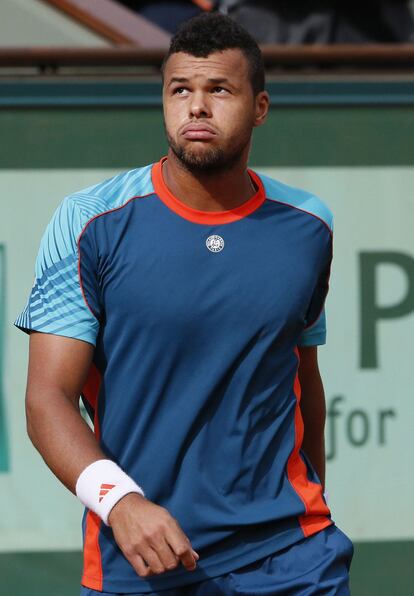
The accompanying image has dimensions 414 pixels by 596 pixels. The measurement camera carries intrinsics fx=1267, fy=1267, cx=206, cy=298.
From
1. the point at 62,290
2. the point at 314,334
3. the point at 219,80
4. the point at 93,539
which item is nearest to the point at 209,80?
the point at 219,80

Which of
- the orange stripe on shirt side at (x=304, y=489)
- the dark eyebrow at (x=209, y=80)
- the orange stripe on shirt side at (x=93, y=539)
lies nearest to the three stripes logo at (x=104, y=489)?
the orange stripe on shirt side at (x=93, y=539)

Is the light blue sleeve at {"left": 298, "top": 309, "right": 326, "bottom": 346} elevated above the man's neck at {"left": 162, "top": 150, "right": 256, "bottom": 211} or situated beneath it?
situated beneath

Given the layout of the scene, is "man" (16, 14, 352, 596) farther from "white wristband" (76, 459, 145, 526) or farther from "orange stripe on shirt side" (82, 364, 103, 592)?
"white wristband" (76, 459, 145, 526)

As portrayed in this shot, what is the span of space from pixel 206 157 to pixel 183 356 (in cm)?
47

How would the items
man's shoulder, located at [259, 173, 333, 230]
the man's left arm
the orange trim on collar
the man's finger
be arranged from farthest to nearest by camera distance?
the man's left arm, man's shoulder, located at [259, 173, 333, 230], the orange trim on collar, the man's finger

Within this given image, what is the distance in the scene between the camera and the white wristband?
8.71 feet

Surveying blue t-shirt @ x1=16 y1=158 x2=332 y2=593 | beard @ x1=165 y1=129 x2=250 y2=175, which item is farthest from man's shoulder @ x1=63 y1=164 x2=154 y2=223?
beard @ x1=165 y1=129 x2=250 y2=175

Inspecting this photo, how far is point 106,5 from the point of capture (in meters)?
5.12

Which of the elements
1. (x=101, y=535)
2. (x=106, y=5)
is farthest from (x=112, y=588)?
(x=106, y=5)

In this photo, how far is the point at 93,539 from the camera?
299 centimetres

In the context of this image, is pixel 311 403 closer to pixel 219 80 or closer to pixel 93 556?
pixel 93 556

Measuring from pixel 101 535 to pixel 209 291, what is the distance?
628 mm

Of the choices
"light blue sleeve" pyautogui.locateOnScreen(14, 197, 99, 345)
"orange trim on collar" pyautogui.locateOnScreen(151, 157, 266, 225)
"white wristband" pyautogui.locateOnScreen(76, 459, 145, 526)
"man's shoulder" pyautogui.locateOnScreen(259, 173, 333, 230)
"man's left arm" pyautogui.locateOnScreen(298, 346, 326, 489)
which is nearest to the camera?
"white wristband" pyautogui.locateOnScreen(76, 459, 145, 526)

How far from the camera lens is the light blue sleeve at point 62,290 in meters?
2.88
